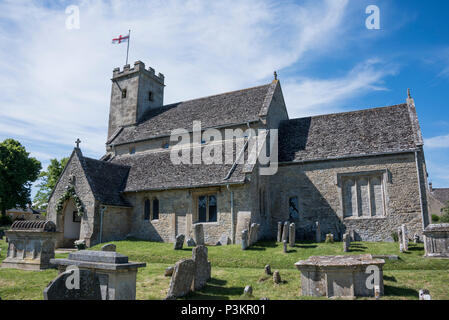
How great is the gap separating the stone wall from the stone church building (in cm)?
6

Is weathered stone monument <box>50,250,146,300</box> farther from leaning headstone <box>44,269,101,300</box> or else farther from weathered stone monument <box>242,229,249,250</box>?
weathered stone monument <box>242,229,249,250</box>

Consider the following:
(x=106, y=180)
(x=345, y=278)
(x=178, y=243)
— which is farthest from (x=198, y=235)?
(x=345, y=278)

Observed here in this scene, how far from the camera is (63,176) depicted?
904 inches

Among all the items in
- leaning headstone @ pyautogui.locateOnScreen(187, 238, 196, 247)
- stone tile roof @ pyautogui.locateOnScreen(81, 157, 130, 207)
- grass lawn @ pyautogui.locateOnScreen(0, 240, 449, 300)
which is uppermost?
stone tile roof @ pyautogui.locateOnScreen(81, 157, 130, 207)

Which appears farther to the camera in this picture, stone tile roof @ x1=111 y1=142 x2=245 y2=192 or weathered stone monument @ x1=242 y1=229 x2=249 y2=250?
stone tile roof @ x1=111 y1=142 x2=245 y2=192

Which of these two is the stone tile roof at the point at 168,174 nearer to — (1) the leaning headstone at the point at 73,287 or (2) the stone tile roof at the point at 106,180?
(2) the stone tile roof at the point at 106,180

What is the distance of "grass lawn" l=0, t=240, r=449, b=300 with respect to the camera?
10.3 m

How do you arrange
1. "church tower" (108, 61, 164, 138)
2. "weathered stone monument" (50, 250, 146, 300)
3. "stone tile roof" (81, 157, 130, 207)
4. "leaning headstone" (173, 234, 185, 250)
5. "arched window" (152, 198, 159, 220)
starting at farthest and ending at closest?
"church tower" (108, 61, 164, 138) < "arched window" (152, 198, 159, 220) < "stone tile roof" (81, 157, 130, 207) < "leaning headstone" (173, 234, 185, 250) < "weathered stone monument" (50, 250, 146, 300)

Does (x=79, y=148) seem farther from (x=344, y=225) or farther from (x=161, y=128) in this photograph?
(x=344, y=225)

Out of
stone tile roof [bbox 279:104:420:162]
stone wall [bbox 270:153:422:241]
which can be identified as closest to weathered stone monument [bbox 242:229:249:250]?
stone wall [bbox 270:153:422:241]

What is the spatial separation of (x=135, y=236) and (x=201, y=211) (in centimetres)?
540

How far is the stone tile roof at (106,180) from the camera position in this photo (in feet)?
72.2
